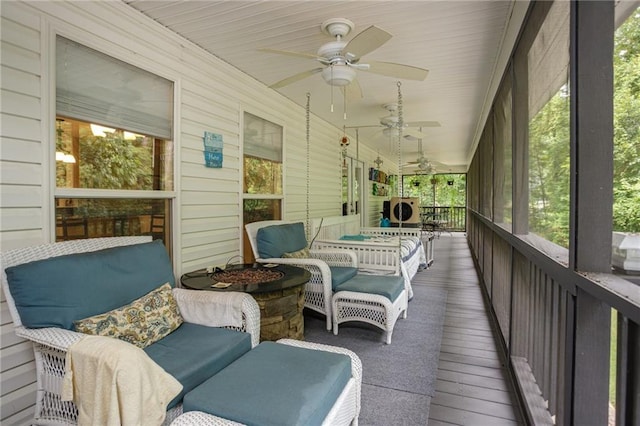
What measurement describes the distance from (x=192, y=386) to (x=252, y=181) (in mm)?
2740

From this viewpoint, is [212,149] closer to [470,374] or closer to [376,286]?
[376,286]

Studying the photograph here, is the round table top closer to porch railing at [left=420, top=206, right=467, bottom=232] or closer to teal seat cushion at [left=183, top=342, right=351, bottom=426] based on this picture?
teal seat cushion at [left=183, top=342, right=351, bottom=426]

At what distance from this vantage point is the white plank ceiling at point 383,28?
246cm

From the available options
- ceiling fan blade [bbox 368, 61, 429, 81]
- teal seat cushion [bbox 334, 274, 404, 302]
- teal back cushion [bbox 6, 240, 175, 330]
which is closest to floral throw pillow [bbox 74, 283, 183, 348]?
teal back cushion [bbox 6, 240, 175, 330]

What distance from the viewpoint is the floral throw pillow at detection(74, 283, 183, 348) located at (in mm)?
1720

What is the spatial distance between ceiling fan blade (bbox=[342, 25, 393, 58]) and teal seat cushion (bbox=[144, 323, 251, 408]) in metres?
1.96

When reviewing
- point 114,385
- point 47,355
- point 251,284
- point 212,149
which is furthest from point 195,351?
point 212,149

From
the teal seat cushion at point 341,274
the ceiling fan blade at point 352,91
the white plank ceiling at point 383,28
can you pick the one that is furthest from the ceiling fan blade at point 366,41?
the teal seat cushion at point 341,274

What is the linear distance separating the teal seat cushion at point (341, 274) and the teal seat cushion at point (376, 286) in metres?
0.05

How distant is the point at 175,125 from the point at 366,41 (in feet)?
5.76

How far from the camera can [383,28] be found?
274 cm

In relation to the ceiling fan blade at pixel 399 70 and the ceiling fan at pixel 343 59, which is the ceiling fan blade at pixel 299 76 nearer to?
the ceiling fan at pixel 343 59

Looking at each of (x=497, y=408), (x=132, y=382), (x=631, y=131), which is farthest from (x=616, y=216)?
A: (x=132, y=382)

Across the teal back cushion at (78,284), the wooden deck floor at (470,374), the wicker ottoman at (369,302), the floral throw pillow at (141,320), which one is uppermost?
the teal back cushion at (78,284)
